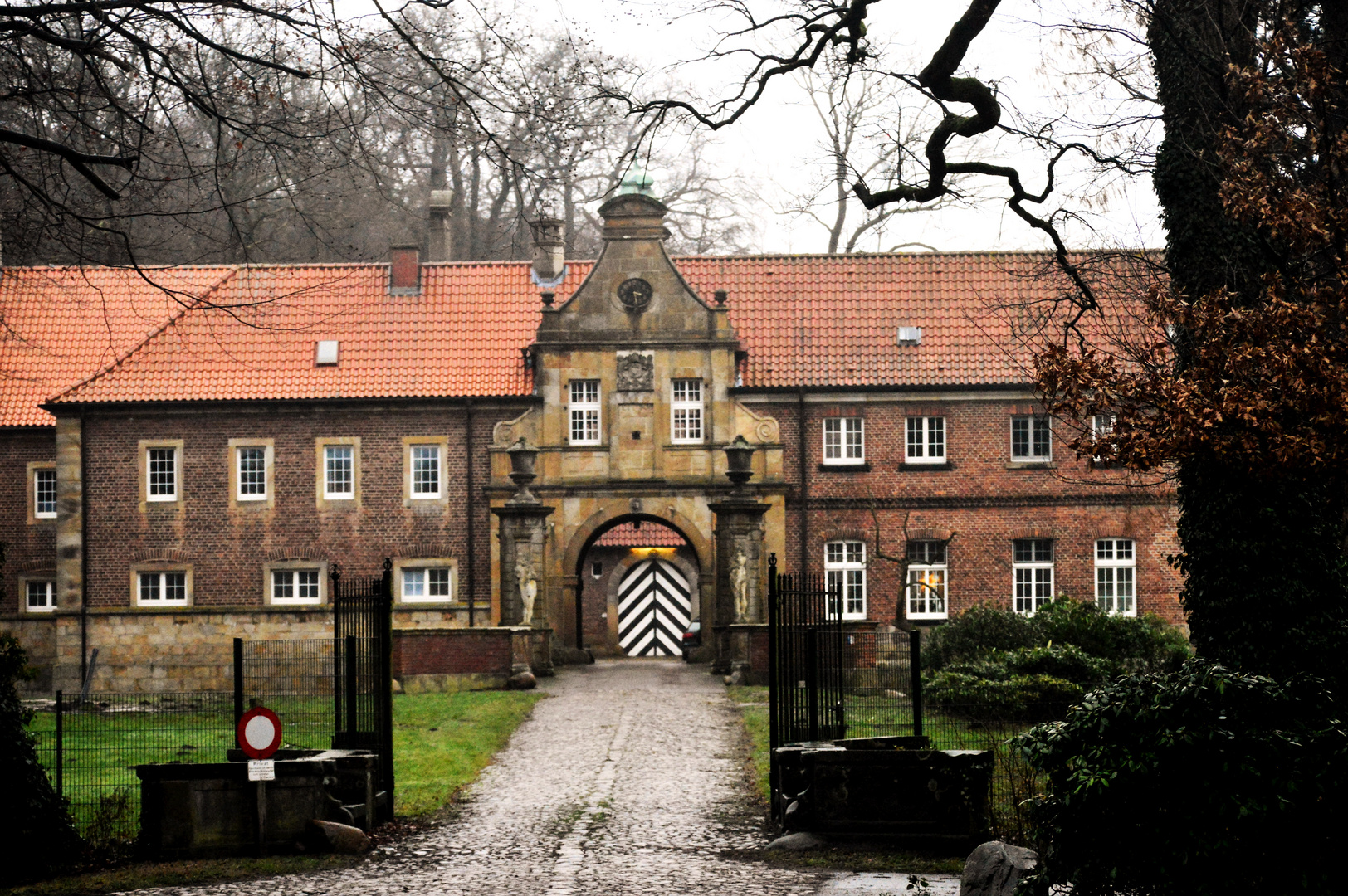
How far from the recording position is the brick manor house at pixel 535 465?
30328 millimetres

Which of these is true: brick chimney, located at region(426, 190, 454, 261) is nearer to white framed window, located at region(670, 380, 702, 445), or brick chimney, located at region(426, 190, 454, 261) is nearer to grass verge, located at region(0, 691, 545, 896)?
white framed window, located at region(670, 380, 702, 445)

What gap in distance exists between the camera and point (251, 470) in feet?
103

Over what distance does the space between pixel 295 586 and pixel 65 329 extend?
26.3ft

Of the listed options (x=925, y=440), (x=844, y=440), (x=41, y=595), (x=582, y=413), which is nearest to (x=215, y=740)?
(x=582, y=413)

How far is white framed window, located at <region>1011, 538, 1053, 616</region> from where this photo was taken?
31.2 m

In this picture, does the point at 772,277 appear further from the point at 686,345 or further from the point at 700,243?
the point at 700,243

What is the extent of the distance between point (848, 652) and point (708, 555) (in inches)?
398

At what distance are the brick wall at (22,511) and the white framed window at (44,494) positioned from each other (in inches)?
5.8

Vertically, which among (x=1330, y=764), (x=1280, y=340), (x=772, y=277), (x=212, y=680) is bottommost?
(x=212, y=680)

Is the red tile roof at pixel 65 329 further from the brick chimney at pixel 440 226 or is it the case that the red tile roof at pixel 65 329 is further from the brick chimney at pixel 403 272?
the brick chimney at pixel 440 226

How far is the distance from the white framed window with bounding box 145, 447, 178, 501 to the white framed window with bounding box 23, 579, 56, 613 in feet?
10.5

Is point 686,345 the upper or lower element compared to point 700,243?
lower

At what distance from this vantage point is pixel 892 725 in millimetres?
17484

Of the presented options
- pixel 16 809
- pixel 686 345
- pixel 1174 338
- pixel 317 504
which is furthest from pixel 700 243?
pixel 16 809
